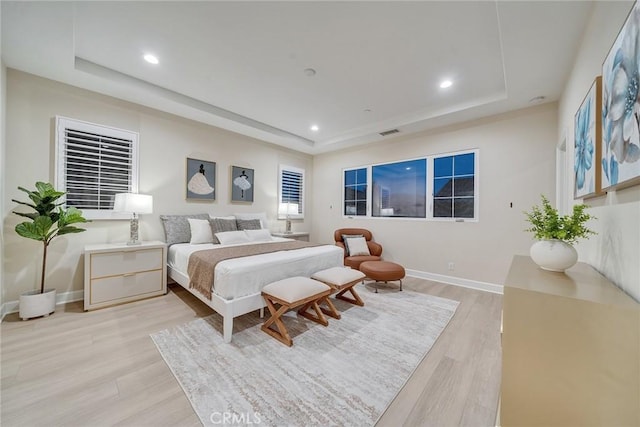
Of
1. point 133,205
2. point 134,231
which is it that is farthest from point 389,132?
point 134,231

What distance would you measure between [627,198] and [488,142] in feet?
9.90

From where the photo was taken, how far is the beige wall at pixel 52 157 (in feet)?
8.71

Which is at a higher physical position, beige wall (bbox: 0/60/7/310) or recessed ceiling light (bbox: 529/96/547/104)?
recessed ceiling light (bbox: 529/96/547/104)

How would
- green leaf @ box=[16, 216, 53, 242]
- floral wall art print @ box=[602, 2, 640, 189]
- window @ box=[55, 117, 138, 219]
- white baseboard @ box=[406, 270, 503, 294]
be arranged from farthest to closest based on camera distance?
white baseboard @ box=[406, 270, 503, 294] → window @ box=[55, 117, 138, 219] → green leaf @ box=[16, 216, 53, 242] → floral wall art print @ box=[602, 2, 640, 189]

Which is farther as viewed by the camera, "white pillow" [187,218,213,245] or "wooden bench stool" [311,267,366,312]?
"white pillow" [187,218,213,245]

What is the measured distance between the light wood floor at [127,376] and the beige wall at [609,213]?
42.0 inches

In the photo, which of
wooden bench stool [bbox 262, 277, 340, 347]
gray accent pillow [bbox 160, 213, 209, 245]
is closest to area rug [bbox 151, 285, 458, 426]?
wooden bench stool [bbox 262, 277, 340, 347]

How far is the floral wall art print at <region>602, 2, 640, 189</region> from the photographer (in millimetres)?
1003

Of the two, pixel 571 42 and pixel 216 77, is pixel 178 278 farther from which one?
pixel 571 42

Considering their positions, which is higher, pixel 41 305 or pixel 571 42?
pixel 571 42

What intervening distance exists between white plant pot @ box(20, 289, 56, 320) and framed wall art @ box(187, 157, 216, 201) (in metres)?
2.00

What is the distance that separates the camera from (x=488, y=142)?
3.71 metres

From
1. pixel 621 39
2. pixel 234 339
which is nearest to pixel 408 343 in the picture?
pixel 234 339

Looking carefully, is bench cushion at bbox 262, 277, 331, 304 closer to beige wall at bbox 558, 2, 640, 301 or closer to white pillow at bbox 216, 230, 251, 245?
white pillow at bbox 216, 230, 251, 245
